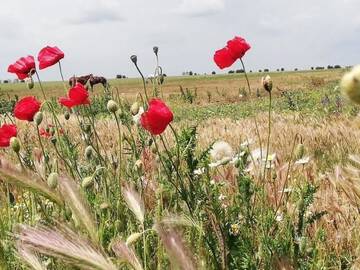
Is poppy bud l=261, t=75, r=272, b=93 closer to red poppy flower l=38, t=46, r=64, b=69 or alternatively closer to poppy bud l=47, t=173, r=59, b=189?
poppy bud l=47, t=173, r=59, b=189

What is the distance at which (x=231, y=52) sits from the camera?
227 cm

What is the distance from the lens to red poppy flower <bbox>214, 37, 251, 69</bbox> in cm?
225

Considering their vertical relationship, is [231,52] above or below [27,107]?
above

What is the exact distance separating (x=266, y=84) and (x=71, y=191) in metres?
0.77

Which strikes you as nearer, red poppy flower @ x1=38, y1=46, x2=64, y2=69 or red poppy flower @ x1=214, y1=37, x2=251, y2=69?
red poppy flower @ x1=214, y1=37, x2=251, y2=69

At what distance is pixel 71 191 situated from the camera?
1609mm

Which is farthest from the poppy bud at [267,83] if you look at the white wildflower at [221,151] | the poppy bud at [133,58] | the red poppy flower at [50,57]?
the red poppy flower at [50,57]

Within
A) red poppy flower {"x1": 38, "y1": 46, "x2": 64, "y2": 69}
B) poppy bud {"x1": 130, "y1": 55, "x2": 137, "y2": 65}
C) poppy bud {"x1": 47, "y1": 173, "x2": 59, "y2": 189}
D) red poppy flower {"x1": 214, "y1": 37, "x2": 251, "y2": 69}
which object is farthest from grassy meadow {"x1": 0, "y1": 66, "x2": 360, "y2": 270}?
red poppy flower {"x1": 38, "y1": 46, "x2": 64, "y2": 69}

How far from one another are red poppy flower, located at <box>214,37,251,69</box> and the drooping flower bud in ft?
5.99

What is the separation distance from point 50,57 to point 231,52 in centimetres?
91

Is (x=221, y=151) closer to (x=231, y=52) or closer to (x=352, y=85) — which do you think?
(x=231, y=52)

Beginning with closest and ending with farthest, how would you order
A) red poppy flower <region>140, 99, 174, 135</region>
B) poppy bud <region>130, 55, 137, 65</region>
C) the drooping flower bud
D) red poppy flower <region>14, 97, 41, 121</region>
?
the drooping flower bud < red poppy flower <region>140, 99, 174, 135</region> < poppy bud <region>130, 55, 137, 65</region> < red poppy flower <region>14, 97, 41, 121</region>

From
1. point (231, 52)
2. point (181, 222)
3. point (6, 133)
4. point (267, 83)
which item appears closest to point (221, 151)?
point (231, 52)

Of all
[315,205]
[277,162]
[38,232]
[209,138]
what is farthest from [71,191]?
[209,138]
